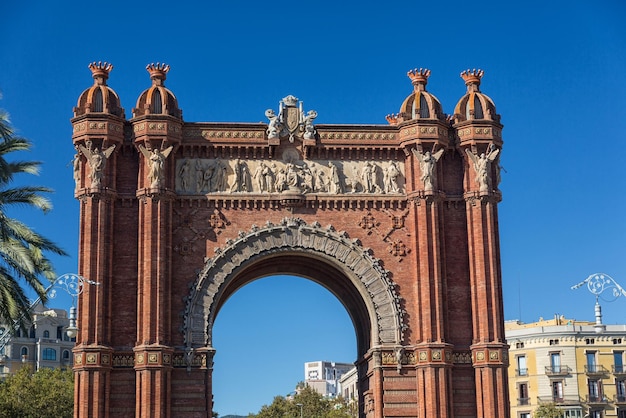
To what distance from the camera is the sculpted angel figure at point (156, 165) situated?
3659 centimetres

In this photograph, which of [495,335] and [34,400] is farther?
[34,400]

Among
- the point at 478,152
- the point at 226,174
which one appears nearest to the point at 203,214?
the point at 226,174

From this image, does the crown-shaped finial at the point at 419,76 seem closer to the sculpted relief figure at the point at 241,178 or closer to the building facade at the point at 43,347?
the sculpted relief figure at the point at 241,178

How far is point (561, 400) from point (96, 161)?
1794 inches

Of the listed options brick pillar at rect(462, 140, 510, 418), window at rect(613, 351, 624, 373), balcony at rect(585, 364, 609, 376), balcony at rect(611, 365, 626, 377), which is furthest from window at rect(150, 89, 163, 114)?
window at rect(613, 351, 624, 373)

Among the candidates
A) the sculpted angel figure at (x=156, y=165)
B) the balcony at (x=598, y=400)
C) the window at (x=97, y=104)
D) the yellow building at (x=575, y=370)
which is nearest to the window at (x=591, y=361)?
the yellow building at (x=575, y=370)

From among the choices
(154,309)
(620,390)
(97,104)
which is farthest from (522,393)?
(97,104)

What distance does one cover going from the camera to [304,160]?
38.2 meters

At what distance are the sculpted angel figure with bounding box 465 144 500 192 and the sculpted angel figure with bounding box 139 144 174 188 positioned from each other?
34.0 feet

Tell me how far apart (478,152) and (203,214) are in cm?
967

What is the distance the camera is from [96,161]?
3644 cm

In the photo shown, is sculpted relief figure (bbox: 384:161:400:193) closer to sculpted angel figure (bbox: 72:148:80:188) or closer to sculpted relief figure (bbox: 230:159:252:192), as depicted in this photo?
sculpted relief figure (bbox: 230:159:252:192)

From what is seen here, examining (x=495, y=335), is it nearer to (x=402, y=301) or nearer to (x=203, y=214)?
(x=402, y=301)

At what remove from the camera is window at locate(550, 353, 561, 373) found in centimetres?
7306
